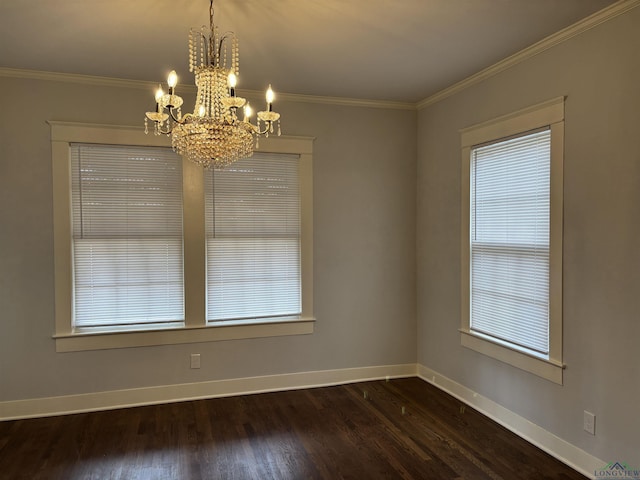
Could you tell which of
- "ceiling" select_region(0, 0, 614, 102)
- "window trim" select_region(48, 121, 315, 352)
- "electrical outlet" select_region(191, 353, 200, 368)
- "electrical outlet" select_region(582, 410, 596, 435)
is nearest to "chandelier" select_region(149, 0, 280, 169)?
"ceiling" select_region(0, 0, 614, 102)

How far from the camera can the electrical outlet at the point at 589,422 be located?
2637mm

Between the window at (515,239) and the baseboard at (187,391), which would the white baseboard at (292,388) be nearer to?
the baseboard at (187,391)

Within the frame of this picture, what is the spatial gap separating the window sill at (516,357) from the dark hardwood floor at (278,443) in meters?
0.51

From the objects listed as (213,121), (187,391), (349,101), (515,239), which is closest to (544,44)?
(515,239)

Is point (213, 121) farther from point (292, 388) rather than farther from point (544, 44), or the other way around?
point (292, 388)

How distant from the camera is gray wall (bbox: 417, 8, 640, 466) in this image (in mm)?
2414

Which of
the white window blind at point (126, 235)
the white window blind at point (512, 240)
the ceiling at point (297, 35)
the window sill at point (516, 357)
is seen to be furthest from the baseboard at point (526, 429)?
the ceiling at point (297, 35)

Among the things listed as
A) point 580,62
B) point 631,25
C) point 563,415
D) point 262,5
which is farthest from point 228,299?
point 631,25

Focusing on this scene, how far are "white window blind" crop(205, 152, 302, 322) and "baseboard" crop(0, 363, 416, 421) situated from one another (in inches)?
23.9

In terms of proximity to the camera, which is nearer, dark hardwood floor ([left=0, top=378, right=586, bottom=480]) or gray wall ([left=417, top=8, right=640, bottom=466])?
gray wall ([left=417, top=8, right=640, bottom=466])

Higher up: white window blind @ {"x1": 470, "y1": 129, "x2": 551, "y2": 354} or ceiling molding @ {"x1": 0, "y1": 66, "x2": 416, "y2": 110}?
ceiling molding @ {"x1": 0, "y1": 66, "x2": 416, "y2": 110}

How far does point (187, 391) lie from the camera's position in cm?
386

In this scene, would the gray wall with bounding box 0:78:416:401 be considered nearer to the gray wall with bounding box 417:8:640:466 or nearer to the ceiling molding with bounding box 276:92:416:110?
the ceiling molding with bounding box 276:92:416:110

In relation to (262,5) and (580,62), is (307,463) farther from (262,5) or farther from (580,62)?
(580,62)
